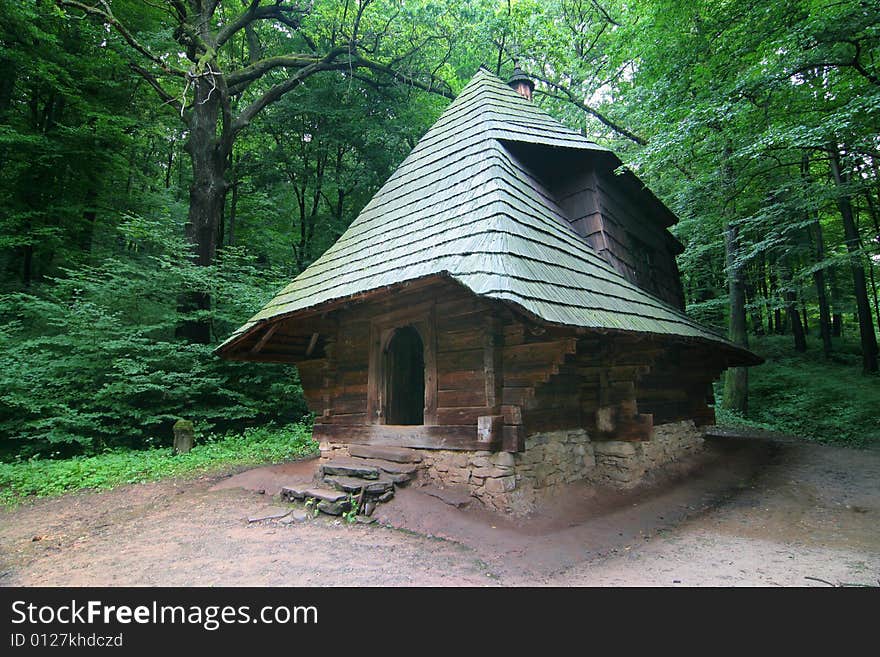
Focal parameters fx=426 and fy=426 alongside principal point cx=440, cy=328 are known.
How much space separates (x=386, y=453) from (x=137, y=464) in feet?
15.9

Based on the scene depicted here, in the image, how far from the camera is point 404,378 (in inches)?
285

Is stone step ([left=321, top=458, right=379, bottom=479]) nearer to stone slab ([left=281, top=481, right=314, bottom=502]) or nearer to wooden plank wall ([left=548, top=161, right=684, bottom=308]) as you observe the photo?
stone slab ([left=281, top=481, right=314, bottom=502])

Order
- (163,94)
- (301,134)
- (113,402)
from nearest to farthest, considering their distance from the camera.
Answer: (113,402)
(163,94)
(301,134)

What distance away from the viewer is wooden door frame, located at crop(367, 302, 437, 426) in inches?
210

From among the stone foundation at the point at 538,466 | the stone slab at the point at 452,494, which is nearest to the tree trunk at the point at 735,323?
the stone foundation at the point at 538,466

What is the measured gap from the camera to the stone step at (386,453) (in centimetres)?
542

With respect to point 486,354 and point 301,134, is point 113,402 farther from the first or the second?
point 301,134

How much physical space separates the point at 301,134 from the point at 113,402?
11788mm

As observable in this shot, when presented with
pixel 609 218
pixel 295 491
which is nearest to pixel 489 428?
pixel 295 491

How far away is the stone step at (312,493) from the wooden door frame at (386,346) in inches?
45.9

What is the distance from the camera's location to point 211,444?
8.98 metres

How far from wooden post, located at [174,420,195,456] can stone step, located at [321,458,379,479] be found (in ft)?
14.3

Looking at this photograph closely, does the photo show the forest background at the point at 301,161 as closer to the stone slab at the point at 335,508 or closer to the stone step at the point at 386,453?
the stone step at the point at 386,453
